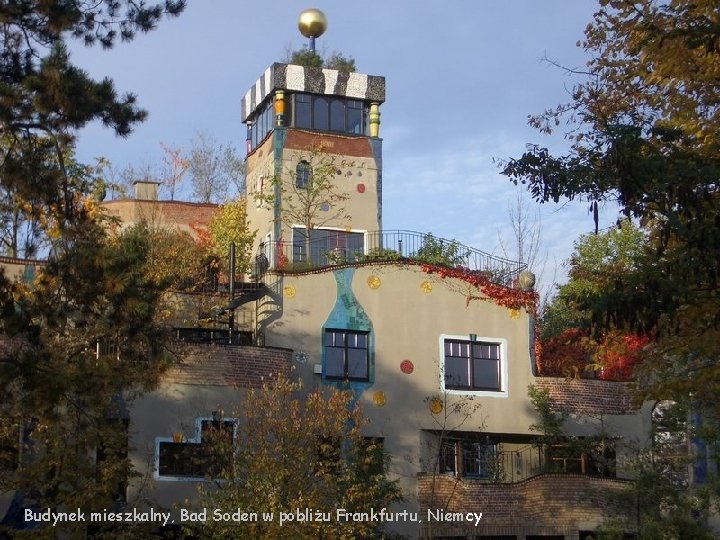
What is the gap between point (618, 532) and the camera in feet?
70.2

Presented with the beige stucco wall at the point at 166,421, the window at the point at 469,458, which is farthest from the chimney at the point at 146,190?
the beige stucco wall at the point at 166,421

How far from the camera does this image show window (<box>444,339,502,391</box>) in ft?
85.5

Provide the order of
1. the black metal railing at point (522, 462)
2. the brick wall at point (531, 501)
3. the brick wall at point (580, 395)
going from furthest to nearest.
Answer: the brick wall at point (580, 395) → the black metal railing at point (522, 462) → the brick wall at point (531, 501)

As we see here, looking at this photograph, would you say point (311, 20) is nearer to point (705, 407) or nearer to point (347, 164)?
point (347, 164)

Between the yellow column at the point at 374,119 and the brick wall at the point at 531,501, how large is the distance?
11.1 metres

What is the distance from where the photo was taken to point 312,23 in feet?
111

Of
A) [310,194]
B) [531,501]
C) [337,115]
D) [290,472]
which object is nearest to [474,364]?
[531,501]

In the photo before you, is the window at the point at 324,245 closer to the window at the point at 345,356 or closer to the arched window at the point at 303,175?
the arched window at the point at 303,175

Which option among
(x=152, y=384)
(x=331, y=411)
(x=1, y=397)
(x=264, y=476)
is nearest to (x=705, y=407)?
(x=331, y=411)

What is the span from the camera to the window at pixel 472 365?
26.1 m

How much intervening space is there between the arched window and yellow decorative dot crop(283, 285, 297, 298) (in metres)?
6.53

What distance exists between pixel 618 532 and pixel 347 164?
13.8 metres

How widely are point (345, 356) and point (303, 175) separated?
25.1ft

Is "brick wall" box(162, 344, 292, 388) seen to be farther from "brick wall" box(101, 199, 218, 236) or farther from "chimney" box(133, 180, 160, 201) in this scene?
"chimney" box(133, 180, 160, 201)
